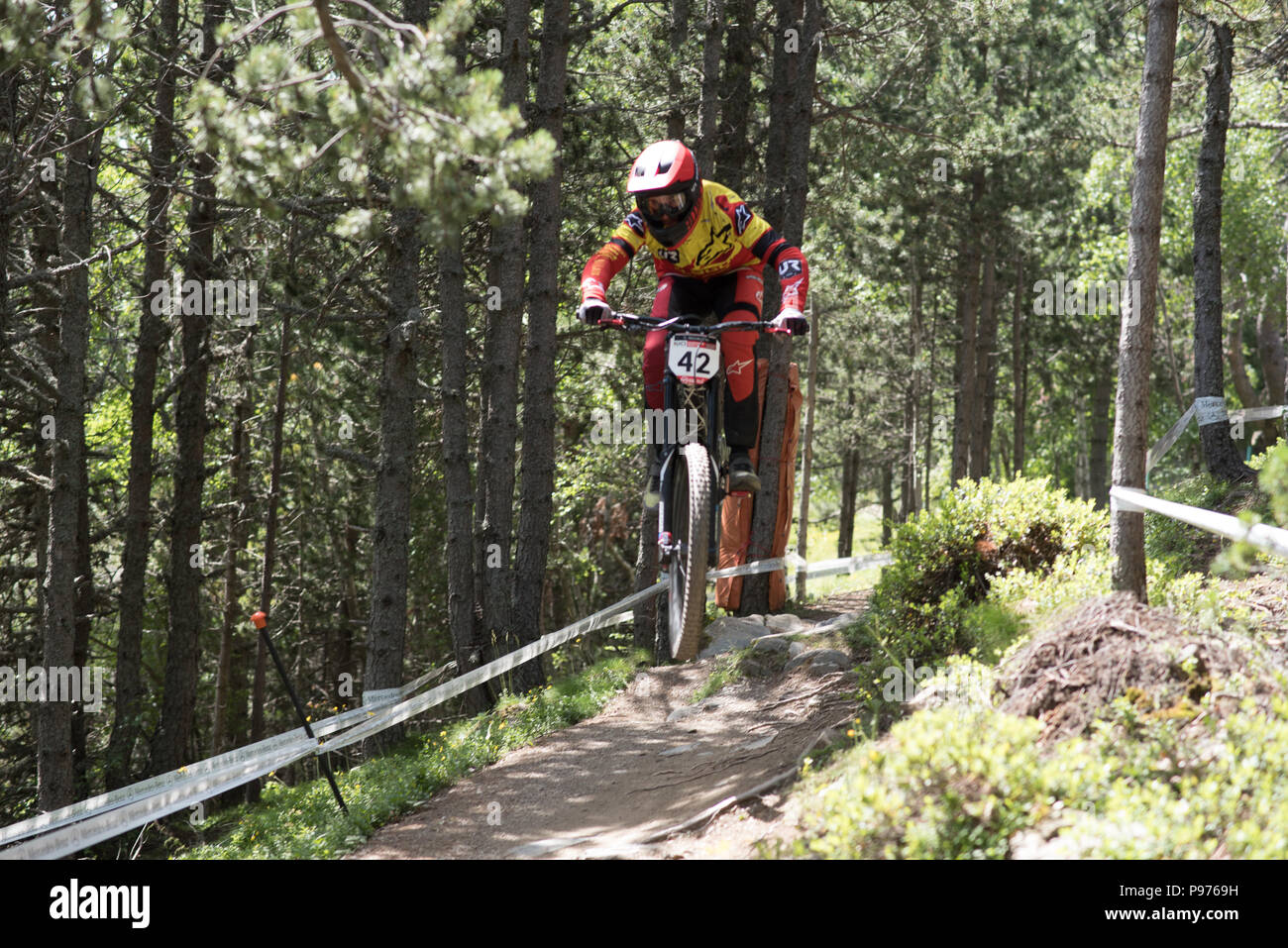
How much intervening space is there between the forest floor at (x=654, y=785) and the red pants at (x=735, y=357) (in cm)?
195

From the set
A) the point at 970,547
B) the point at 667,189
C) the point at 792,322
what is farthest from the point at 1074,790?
the point at 667,189

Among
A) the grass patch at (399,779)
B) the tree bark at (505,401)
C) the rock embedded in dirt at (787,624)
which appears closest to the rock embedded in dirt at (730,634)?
the rock embedded in dirt at (787,624)

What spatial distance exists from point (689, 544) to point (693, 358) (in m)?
1.24

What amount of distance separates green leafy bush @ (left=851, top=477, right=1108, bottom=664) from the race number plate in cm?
221

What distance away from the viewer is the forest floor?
5.38 meters

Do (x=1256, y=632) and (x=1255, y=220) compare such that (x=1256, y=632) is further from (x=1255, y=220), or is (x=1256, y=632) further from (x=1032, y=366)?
(x=1032, y=366)

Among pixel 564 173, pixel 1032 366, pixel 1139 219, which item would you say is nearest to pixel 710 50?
pixel 564 173

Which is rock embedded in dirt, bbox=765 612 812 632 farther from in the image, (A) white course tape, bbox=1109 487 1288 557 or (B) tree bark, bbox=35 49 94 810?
(B) tree bark, bbox=35 49 94 810

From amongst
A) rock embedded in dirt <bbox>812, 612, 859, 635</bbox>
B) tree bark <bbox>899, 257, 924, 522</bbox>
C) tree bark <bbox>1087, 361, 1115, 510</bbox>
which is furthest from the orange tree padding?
tree bark <bbox>1087, 361, 1115, 510</bbox>

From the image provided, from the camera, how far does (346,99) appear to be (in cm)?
480

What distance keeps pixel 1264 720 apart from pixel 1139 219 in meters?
3.34

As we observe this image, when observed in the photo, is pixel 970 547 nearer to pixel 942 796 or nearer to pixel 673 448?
pixel 673 448
